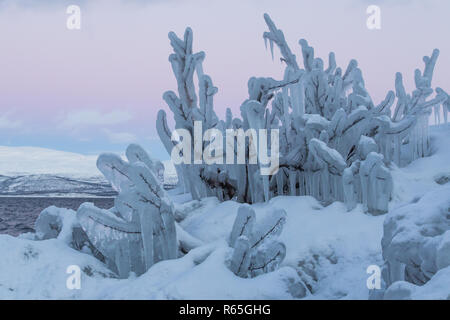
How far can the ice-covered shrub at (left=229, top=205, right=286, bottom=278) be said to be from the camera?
7.21m

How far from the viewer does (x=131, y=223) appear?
335 inches

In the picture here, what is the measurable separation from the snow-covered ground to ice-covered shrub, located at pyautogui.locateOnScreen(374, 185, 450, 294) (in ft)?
2.09

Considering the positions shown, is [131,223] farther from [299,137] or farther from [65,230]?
[299,137]

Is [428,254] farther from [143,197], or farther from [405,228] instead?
[143,197]

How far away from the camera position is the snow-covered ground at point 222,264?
6762mm

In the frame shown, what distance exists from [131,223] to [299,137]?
4790 mm

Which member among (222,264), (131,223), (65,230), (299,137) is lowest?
(222,264)

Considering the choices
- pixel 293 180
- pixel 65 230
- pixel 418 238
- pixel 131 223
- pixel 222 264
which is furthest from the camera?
pixel 293 180

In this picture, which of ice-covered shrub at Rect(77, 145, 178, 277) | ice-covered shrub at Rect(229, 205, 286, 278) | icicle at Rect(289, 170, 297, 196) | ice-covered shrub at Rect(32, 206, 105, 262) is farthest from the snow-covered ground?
icicle at Rect(289, 170, 297, 196)

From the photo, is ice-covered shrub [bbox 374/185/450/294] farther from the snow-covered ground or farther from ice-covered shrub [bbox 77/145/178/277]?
ice-covered shrub [bbox 77/145/178/277]

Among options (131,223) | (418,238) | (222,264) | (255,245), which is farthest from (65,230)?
(418,238)

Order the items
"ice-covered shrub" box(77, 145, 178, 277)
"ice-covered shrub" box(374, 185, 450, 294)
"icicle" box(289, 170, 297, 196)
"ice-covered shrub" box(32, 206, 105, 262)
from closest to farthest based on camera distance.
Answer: "ice-covered shrub" box(374, 185, 450, 294) < "ice-covered shrub" box(77, 145, 178, 277) < "ice-covered shrub" box(32, 206, 105, 262) < "icicle" box(289, 170, 297, 196)

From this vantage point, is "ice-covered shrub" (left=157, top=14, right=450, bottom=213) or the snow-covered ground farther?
"ice-covered shrub" (left=157, top=14, right=450, bottom=213)
